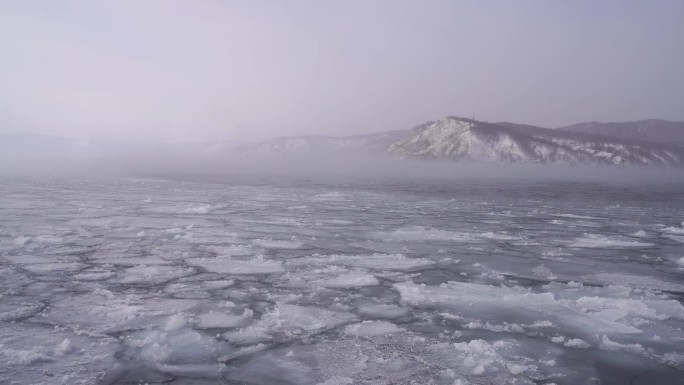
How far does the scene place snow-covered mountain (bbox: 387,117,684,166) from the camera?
89.1 meters

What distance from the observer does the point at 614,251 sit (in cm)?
914

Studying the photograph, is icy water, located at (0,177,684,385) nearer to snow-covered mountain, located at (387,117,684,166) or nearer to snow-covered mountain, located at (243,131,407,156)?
snow-covered mountain, located at (387,117,684,166)

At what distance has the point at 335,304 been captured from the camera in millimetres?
5547

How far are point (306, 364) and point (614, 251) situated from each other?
7.99m

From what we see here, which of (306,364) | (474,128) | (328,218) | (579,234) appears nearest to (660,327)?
(306,364)

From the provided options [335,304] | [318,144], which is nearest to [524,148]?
[335,304]

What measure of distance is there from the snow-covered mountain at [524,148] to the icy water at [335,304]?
81092 millimetres

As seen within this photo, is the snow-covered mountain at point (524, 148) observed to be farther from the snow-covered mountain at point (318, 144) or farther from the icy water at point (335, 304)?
the icy water at point (335, 304)

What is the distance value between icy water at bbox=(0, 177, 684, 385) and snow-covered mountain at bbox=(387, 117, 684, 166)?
81.1m

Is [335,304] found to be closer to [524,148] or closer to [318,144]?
[524,148]

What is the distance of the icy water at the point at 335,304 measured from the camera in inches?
152

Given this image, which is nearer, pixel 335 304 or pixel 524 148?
pixel 335 304

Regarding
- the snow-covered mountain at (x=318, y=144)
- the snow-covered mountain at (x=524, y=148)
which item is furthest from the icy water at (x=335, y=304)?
the snow-covered mountain at (x=318, y=144)

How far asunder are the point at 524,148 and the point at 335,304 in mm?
94427
